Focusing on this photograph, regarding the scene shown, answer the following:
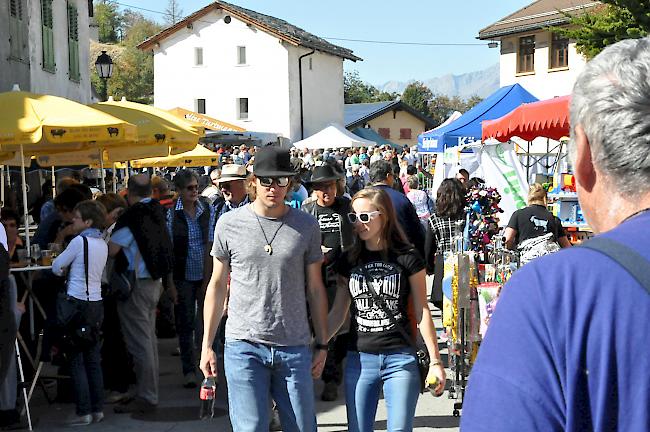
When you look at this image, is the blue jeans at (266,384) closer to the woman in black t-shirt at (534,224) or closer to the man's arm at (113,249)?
the man's arm at (113,249)

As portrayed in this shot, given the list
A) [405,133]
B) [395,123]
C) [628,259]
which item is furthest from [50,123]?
[405,133]

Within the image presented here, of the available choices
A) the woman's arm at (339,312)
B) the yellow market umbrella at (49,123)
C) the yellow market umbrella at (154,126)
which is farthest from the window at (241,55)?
the woman's arm at (339,312)

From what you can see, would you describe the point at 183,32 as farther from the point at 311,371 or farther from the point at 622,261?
the point at 622,261

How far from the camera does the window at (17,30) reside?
16.7 m

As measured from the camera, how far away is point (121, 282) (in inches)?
314

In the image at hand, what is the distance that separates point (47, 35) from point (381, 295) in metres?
15.5

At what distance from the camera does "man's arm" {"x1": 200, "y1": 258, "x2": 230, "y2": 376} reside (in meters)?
5.22

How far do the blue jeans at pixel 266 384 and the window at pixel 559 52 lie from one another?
34104 mm

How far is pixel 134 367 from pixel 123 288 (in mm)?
720

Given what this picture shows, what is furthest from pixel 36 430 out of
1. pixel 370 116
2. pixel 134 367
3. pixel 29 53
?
pixel 370 116

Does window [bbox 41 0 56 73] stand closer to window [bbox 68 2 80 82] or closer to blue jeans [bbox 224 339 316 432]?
window [bbox 68 2 80 82]

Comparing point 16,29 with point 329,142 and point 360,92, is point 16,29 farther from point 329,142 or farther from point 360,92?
point 360,92

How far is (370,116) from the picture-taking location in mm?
71000

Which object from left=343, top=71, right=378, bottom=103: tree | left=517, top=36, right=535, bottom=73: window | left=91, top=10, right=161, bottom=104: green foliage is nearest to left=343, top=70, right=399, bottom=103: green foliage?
left=343, top=71, right=378, bottom=103: tree
